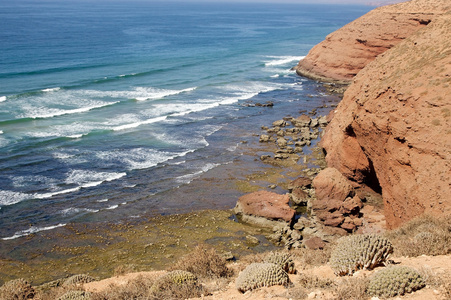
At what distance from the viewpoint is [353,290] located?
7820 millimetres

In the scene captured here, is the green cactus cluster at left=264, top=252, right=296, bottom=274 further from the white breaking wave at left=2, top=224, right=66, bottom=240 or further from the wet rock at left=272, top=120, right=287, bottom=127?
the wet rock at left=272, top=120, right=287, bottom=127

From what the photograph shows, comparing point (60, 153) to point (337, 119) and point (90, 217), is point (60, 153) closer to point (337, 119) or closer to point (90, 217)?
point (90, 217)

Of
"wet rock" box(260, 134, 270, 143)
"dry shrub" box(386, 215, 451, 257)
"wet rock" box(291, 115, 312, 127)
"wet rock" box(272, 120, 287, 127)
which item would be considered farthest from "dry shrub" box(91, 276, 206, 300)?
"wet rock" box(291, 115, 312, 127)

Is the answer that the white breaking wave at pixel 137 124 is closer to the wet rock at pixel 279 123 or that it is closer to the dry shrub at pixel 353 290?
the wet rock at pixel 279 123

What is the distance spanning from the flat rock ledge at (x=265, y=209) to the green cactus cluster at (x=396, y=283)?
449 inches

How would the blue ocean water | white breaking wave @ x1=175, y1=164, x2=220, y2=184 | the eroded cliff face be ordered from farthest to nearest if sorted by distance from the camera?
white breaking wave @ x1=175, y1=164, x2=220, y2=184 < the blue ocean water < the eroded cliff face

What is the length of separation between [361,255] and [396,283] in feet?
5.31

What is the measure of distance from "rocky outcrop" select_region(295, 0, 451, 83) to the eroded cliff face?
28.1 m

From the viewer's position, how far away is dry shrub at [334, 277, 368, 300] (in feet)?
25.2

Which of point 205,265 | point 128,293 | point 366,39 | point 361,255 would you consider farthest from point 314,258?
point 366,39

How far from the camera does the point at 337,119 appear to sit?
24906mm

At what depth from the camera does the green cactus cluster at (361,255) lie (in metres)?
9.19

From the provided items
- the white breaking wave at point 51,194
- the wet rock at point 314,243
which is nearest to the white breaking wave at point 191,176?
the white breaking wave at point 51,194

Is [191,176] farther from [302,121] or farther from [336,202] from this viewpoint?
[302,121]
